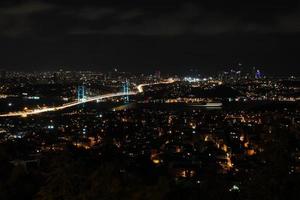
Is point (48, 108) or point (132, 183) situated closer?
point (132, 183)

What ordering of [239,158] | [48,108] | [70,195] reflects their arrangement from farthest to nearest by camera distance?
[48,108] < [239,158] < [70,195]

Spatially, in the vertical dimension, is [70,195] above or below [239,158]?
above

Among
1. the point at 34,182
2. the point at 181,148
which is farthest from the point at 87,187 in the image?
the point at 181,148

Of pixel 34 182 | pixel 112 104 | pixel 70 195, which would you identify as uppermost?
pixel 70 195

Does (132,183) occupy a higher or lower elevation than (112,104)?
higher

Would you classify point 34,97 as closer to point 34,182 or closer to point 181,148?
point 181,148

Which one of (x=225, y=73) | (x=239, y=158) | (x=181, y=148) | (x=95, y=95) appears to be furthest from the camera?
(x=225, y=73)

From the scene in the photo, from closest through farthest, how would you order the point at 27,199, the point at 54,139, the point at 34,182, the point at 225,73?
the point at 27,199 → the point at 34,182 → the point at 54,139 → the point at 225,73

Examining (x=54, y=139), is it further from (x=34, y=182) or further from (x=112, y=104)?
(x=112, y=104)

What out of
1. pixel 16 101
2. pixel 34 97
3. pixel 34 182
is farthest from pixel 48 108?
pixel 34 182
